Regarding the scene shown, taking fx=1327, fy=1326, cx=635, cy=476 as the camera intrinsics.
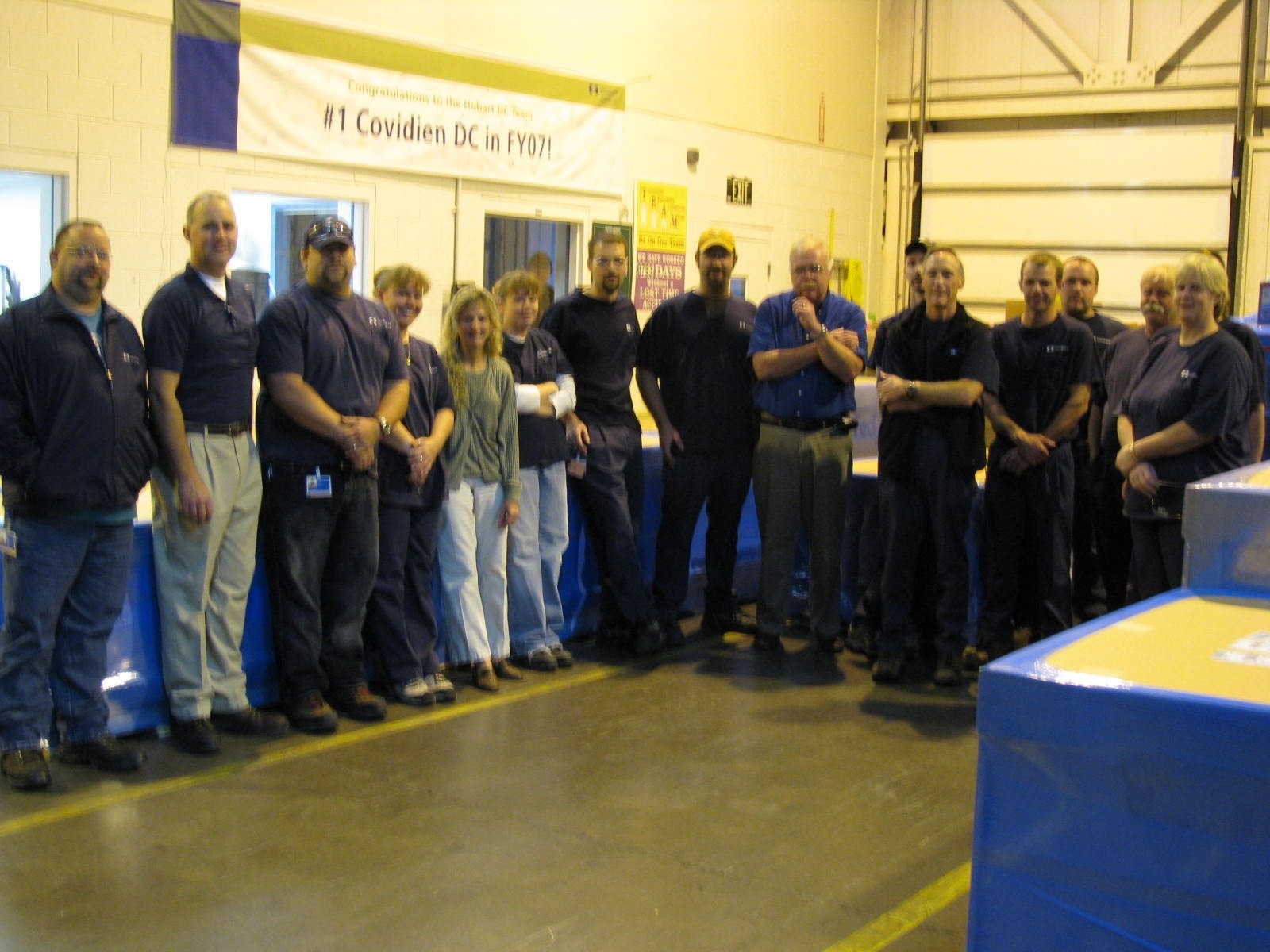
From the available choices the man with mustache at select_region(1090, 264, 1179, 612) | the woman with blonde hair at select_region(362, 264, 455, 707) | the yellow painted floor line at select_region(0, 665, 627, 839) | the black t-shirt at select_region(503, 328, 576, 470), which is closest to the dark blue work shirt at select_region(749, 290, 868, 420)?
the black t-shirt at select_region(503, 328, 576, 470)

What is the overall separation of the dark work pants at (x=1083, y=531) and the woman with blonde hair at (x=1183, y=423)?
1.14m

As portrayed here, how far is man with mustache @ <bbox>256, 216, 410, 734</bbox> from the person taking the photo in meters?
4.79

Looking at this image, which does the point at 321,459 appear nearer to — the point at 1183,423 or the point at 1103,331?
the point at 1183,423

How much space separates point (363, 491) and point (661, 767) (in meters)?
1.51

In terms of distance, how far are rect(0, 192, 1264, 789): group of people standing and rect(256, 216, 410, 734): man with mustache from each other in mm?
11

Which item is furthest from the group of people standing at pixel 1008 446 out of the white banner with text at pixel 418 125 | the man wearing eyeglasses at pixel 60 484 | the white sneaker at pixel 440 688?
the white banner with text at pixel 418 125

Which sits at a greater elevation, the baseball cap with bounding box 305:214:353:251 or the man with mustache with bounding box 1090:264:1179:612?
the baseball cap with bounding box 305:214:353:251

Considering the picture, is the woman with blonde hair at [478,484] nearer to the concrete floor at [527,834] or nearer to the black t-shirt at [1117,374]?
the concrete floor at [527,834]

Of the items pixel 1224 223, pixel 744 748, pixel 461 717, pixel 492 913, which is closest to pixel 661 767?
pixel 744 748

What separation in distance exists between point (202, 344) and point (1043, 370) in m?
3.51

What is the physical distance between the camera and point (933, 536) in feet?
19.3

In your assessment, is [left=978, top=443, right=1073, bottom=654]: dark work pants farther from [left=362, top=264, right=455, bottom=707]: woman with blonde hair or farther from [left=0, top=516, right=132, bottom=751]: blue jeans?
[left=0, top=516, right=132, bottom=751]: blue jeans

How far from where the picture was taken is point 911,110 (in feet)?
47.8

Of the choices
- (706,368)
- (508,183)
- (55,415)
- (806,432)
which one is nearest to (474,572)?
(706,368)
